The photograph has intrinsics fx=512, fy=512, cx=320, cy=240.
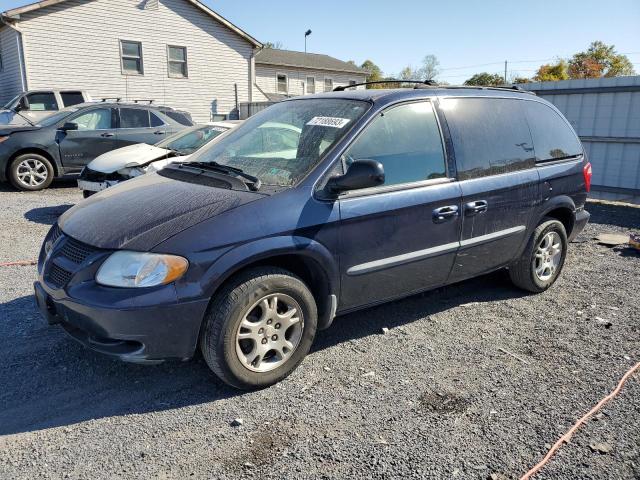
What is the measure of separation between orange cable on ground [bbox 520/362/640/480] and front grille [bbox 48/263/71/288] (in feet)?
8.97

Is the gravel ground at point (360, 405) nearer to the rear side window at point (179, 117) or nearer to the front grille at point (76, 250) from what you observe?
the front grille at point (76, 250)

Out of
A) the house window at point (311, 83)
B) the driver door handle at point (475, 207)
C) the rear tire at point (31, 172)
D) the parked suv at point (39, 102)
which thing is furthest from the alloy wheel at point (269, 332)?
the house window at point (311, 83)

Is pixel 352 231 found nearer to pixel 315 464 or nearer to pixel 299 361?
pixel 299 361

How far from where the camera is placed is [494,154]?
4340mm

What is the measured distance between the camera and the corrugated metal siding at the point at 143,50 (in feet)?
57.0

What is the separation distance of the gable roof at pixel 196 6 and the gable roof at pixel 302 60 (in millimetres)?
9676

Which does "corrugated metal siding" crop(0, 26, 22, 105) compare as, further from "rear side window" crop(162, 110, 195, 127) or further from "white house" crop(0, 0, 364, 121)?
"rear side window" crop(162, 110, 195, 127)

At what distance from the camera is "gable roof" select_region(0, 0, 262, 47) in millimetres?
16266

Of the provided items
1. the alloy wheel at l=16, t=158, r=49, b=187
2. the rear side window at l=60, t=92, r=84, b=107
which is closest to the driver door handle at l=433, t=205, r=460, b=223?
the alloy wheel at l=16, t=158, r=49, b=187

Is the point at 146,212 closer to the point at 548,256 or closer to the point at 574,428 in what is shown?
the point at 574,428

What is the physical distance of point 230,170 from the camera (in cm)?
370

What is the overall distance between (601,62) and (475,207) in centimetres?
5600

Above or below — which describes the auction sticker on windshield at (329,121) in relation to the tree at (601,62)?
below

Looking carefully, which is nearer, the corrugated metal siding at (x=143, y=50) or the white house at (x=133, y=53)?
the white house at (x=133, y=53)
